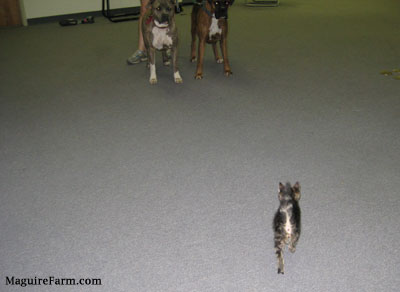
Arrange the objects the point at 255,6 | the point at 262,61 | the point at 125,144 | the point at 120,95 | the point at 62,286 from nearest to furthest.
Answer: the point at 62,286 → the point at 125,144 → the point at 120,95 → the point at 262,61 → the point at 255,6

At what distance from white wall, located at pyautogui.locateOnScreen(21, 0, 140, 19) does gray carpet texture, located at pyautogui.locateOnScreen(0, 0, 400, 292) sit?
2.59 metres

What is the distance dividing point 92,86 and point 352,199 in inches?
107

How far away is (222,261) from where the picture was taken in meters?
1.74

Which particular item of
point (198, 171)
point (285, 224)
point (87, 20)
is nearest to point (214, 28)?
point (198, 171)

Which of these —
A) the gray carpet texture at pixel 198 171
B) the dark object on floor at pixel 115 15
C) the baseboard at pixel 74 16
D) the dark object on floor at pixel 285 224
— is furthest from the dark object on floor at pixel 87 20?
the dark object on floor at pixel 285 224

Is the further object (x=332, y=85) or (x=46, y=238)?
(x=332, y=85)

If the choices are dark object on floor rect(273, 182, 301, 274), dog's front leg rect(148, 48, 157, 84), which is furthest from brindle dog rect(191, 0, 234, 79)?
dark object on floor rect(273, 182, 301, 274)

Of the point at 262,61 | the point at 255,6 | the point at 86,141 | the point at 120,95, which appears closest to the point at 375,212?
the point at 86,141

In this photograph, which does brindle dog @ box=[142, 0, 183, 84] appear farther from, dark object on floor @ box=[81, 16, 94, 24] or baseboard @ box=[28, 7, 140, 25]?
baseboard @ box=[28, 7, 140, 25]

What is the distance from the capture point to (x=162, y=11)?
11.5 feet

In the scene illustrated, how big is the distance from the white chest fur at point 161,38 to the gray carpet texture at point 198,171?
39 cm

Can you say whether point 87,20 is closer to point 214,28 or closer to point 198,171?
point 214,28

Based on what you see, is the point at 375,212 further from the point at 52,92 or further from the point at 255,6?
the point at 255,6

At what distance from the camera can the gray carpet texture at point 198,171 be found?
1.71 m
